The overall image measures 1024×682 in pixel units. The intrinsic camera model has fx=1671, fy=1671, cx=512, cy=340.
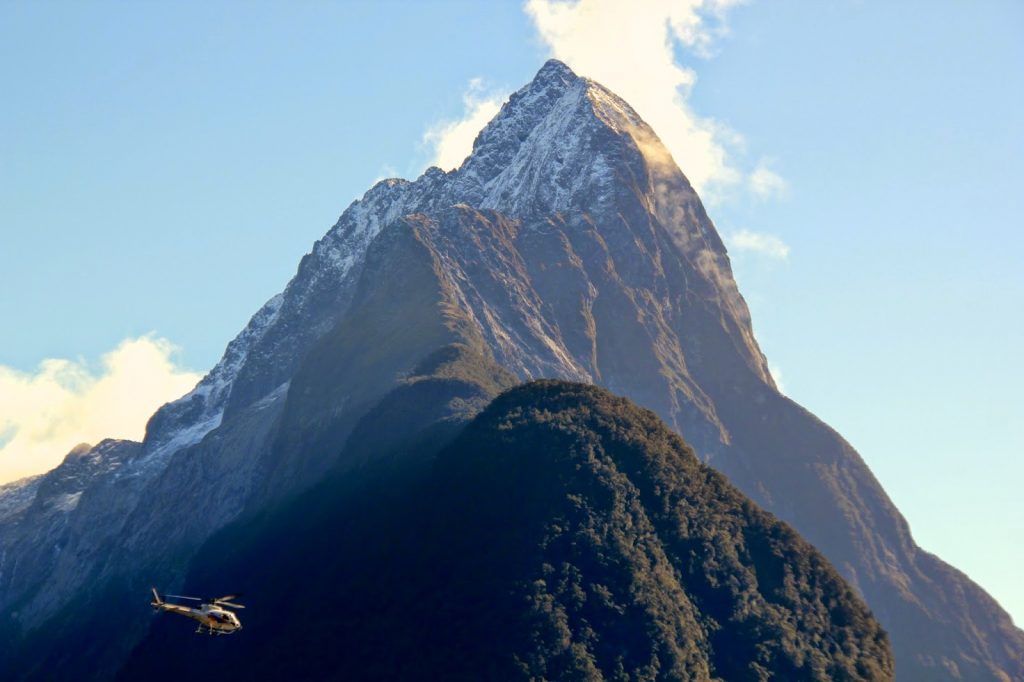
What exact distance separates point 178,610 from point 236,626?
21.9 ft

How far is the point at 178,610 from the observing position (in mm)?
180625

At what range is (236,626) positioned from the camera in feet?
590
